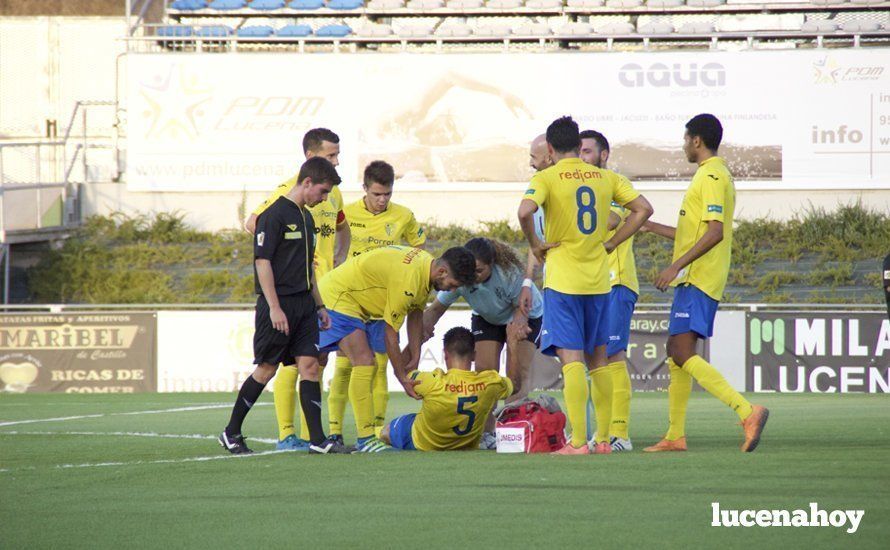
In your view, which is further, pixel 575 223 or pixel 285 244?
pixel 285 244

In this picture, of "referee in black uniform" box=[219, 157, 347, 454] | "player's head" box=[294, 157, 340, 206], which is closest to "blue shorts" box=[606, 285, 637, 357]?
"referee in black uniform" box=[219, 157, 347, 454]

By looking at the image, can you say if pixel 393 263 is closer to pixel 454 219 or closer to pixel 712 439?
pixel 712 439

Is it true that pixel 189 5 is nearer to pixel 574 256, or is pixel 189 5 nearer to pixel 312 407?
pixel 312 407

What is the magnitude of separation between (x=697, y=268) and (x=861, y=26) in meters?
20.7

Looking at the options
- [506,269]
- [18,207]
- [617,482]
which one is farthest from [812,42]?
[617,482]

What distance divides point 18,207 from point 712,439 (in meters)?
20.7

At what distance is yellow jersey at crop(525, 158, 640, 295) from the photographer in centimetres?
786

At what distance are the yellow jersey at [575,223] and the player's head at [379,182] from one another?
6.55 feet

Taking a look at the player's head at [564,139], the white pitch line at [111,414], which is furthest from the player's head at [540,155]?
the white pitch line at [111,414]

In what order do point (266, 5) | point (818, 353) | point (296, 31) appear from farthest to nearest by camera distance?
point (266, 5)
point (296, 31)
point (818, 353)

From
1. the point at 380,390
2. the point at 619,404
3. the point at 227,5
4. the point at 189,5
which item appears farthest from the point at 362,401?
the point at 189,5

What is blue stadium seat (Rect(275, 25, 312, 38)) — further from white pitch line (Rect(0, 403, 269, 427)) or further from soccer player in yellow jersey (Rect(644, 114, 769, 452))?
soccer player in yellow jersey (Rect(644, 114, 769, 452))

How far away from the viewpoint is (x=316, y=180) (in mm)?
8320

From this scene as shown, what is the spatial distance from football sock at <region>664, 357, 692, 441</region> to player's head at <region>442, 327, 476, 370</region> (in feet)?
4.75
